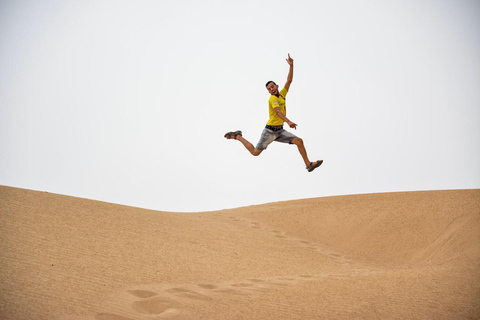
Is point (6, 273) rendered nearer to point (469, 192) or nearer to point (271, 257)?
point (271, 257)

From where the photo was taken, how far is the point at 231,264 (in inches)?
363

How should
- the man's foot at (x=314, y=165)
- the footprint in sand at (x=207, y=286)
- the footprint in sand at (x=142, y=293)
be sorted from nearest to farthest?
the footprint in sand at (x=142, y=293), the footprint in sand at (x=207, y=286), the man's foot at (x=314, y=165)

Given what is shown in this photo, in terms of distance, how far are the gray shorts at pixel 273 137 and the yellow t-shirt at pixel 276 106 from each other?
0.18m

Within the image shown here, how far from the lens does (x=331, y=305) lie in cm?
609

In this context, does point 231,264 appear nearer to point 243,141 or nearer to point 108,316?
point 243,141

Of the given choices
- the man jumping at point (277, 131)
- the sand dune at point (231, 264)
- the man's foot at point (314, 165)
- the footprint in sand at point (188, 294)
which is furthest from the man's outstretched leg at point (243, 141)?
the footprint in sand at point (188, 294)

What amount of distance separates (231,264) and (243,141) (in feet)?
8.73

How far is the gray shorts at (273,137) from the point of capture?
7.91 m

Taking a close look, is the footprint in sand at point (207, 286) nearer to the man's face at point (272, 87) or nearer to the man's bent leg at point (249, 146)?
the man's bent leg at point (249, 146)

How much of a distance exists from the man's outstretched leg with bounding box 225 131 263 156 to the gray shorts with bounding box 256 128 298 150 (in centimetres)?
12

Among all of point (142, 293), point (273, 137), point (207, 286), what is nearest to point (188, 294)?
point (207, 286)

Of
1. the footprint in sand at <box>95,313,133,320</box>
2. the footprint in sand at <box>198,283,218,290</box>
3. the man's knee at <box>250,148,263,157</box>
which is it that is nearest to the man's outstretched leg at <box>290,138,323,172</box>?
the man's knee at <box>250,148,263,157</box>

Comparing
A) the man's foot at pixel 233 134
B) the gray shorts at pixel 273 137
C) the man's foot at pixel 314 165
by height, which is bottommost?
the man's foot at pixel 314 165

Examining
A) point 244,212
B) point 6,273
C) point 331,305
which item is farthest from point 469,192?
point 6,273
